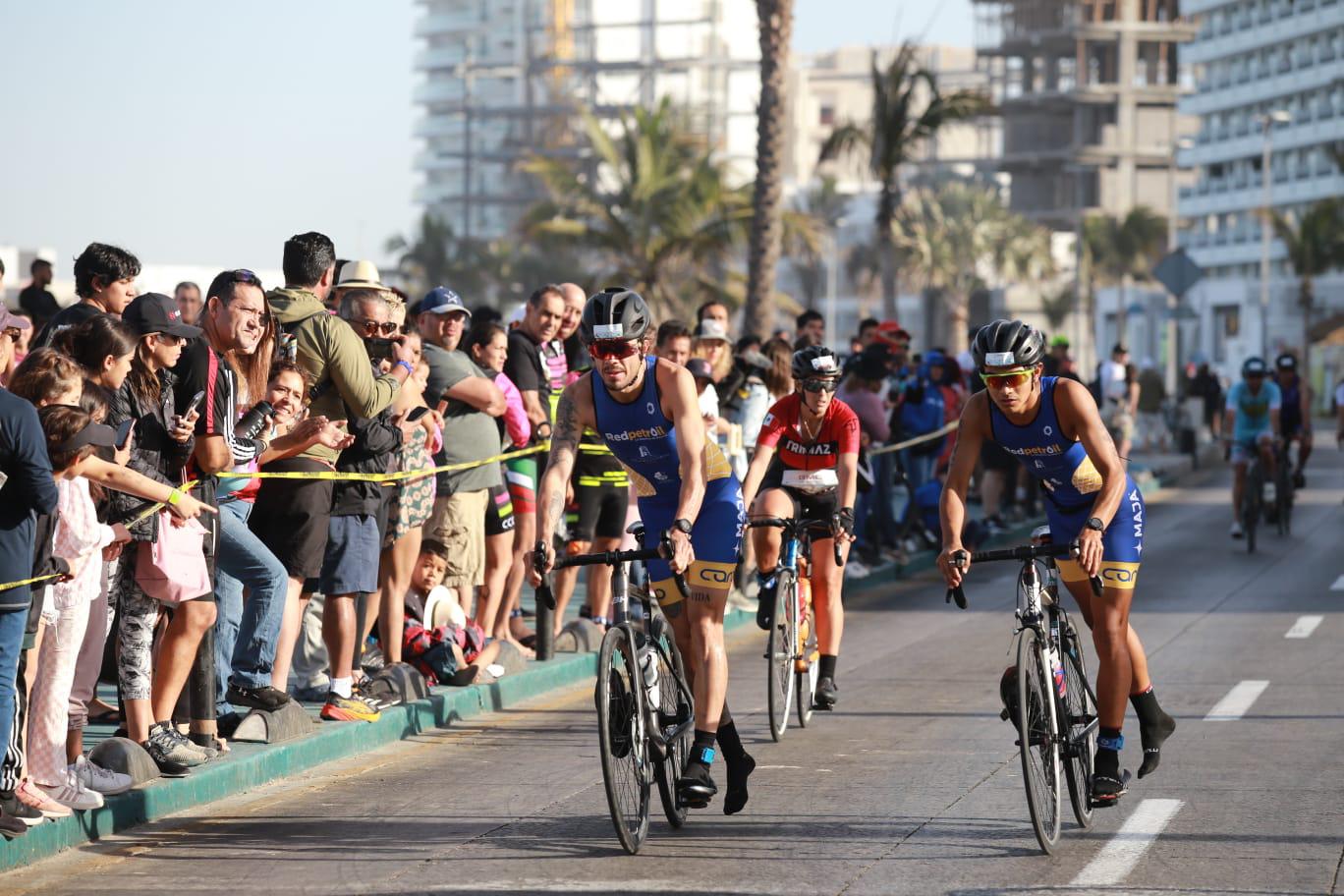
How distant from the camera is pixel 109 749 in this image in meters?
8.14

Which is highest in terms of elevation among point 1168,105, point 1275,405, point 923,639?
point 1168,105

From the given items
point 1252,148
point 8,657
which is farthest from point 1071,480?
point 1252,148

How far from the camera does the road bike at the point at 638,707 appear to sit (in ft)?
24.1

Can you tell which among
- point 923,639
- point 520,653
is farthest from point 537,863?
point 923,639

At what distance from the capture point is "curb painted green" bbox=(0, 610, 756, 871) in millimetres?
7562

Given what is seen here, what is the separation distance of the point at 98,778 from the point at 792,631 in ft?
13.1

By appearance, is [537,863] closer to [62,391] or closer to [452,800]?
[452,800]

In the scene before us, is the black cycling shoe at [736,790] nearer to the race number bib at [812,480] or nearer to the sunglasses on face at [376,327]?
the race number bib at [812,480]

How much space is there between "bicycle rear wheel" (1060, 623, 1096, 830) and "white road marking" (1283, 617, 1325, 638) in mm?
7205

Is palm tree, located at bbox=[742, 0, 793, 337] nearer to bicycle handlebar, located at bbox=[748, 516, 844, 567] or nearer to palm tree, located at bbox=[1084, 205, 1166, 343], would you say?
bicycle handlebar, located at bbox=[748, 516, 844, 567]

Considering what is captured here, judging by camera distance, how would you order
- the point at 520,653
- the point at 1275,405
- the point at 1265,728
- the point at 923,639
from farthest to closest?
the point at 1275,405 → the point at 923,639 → the point at 520,653 → the point at 1265,728

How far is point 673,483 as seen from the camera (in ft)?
26.7

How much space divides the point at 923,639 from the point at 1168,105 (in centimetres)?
12493

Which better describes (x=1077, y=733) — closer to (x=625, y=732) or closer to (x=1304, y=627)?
(x=625, y=732)
